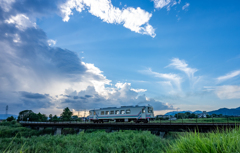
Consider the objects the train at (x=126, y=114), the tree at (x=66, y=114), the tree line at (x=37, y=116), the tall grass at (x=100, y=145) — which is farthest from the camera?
the tree at (x=66, y=114)

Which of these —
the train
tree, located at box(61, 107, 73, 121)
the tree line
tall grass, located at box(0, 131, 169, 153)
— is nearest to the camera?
tall grass, located at box(0, 131, 169, 153)

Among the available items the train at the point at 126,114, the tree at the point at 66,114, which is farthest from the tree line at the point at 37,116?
the train at the point at 126,114

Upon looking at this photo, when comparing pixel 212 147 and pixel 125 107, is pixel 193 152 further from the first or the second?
pixel 125 107

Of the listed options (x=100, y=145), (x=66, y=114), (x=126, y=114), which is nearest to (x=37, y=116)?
(x=66, y=114)

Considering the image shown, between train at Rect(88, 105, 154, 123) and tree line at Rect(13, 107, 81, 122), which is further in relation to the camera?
tree line at Rect(13, 107, 81, 122)

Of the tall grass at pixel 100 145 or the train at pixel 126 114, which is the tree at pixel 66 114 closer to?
the train at pixel 126 114

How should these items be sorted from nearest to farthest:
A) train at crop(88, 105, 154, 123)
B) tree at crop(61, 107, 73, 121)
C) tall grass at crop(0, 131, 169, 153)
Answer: tall grass at crop(0, 131, 169, 153) → train at crop(88, 105, 154, 123) → tree at crop(61, 107, 73, 121)

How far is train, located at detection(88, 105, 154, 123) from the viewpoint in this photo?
2855cm

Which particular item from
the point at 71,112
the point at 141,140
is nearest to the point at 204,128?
the point at 141,140

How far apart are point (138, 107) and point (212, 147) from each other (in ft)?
83.7

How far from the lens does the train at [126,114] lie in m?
28.5

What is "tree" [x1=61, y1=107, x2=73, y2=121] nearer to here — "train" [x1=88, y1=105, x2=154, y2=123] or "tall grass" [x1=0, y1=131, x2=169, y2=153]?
"train" [x1=88, y1=105, x2=154, y2=123]

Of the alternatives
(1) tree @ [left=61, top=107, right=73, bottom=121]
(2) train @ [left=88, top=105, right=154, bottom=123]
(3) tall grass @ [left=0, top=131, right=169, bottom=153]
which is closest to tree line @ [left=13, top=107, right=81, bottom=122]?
(1) tree @ [left=61, top=107, right=73, bottom=121]

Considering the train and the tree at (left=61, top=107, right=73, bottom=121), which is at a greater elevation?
the train
